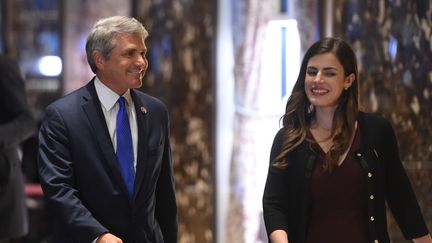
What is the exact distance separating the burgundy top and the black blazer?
2 centimetres

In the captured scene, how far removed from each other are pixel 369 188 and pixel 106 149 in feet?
3.05

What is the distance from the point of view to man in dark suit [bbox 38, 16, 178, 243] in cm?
312

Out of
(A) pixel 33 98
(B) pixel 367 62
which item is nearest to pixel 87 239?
(B) pixel 367 62

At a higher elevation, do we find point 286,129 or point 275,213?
point 286,129

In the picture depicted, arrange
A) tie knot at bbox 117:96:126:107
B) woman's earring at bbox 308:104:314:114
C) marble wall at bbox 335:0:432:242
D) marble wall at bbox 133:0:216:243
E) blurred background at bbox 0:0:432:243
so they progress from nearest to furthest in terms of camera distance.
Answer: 1. tie knot at bbox 117:96:126:107
2. woman's earring at bbox 308:104:314:114
3. marble wall at bbox 335:0:432:242
4. blurred background at bbox 0:0:432:243
5. marble wall at bbox 133:0:216:243

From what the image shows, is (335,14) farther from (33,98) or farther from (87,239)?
(33,98)

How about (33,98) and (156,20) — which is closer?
(156,20)

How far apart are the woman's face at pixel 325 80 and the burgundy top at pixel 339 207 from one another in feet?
0.82

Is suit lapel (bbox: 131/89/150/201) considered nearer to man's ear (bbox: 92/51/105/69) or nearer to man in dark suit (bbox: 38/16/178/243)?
man in dark suit (bbox: 38/16/178/243)

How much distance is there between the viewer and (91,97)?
10.6 feet

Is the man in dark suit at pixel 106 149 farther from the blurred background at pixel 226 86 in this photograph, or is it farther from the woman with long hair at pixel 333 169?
the blurred background at pixel 226 86

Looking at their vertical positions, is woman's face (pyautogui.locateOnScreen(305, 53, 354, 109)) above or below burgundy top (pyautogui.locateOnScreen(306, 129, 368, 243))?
above

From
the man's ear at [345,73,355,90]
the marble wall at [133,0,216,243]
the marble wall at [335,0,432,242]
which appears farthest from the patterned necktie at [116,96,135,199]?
the marble wall at [133,0,216,243]

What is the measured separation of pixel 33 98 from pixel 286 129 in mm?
6559
